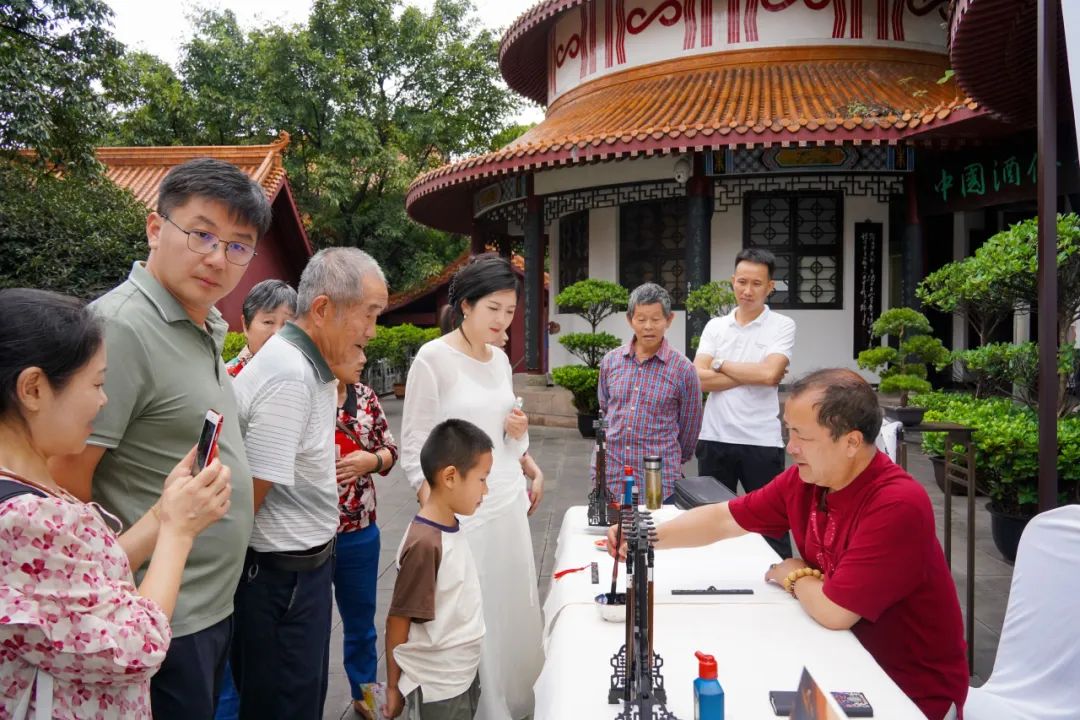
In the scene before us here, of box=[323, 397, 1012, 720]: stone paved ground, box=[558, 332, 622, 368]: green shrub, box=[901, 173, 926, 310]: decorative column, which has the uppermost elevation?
box=[901, 173, 926, 310]: decorative column

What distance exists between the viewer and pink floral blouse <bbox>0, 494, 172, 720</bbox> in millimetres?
1188

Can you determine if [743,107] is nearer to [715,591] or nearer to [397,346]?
[715,591]

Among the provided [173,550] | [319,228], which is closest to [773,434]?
[173,550]

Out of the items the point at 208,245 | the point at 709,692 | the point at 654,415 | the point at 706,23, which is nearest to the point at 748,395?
the point at 654,415

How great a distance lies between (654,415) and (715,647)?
1.85 meters

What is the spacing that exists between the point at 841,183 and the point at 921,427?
757 centimetres

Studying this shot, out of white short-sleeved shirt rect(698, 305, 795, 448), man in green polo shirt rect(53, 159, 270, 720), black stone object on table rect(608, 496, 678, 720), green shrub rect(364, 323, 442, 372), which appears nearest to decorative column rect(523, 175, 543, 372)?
green shrub rect(364, 323, 442, 372)

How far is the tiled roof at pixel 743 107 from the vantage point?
8.54 m

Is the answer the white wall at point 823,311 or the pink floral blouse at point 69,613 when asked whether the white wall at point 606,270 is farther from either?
the pink floral blouse at point 69,613

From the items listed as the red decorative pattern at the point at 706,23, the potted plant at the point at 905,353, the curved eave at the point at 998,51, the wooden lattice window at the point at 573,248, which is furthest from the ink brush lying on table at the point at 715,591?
the red decorative pattern at the point at 706,23

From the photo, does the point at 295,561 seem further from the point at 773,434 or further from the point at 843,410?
the point at 773,434

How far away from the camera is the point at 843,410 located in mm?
2107

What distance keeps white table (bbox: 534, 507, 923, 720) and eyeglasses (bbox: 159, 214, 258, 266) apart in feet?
4.12

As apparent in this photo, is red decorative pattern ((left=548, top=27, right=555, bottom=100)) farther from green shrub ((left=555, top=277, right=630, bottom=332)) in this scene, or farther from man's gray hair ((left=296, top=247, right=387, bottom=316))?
man's gray hair ((left=296, top=247, right=387, bottom=316))
